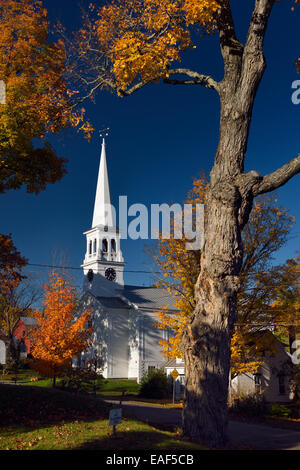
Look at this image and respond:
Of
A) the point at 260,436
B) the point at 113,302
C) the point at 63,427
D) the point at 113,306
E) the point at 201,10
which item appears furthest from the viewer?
the point at 113,302

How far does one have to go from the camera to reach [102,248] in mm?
49906

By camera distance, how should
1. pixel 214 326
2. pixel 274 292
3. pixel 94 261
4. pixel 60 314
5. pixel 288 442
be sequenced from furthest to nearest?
pixel 94 261
pixel 60 314
pixel 274 292
pixel 288 442
pixel 214 326

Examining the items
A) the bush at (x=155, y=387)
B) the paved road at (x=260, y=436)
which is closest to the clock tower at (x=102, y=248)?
the bush at (x=155, y=387)

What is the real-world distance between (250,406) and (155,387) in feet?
30.5

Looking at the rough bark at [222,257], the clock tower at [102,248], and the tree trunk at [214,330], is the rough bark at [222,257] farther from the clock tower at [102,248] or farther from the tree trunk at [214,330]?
the clock tower at [102,248]

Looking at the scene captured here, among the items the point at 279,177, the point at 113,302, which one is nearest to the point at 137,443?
the point at 279,177

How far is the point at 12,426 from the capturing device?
11141 mm

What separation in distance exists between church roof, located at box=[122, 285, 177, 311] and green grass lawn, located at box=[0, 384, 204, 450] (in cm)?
2907

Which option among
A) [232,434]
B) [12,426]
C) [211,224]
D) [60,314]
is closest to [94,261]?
[60,314]

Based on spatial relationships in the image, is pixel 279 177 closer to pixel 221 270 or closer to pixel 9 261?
pixel 221 270

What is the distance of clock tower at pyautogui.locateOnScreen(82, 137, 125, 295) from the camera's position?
1918 inches

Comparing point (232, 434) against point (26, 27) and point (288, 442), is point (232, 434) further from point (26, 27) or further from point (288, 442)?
point (26, 27)

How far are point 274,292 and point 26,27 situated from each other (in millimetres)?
15528

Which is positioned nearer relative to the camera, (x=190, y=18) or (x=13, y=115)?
(x=190, y=18)
